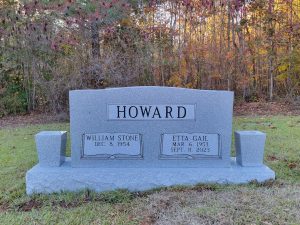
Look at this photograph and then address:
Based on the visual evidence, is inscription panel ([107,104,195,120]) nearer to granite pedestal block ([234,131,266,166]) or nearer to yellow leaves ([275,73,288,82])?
granite pedestal block ([234,131,266,166])

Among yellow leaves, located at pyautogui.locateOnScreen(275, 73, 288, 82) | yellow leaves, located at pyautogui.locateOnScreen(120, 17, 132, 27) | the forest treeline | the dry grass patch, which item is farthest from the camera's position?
yellow leaves, located at pyautogui.locateOnScreen(275, 73, 288, 82)

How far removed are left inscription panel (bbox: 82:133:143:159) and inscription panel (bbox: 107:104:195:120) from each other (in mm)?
194

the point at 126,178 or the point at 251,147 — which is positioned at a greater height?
the point at 251,147

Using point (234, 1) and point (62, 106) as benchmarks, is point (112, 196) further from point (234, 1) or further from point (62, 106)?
point (234, 1)

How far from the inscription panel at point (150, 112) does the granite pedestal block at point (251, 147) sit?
22.0 inches

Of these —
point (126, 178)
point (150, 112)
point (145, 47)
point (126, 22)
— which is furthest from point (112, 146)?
point (126, 22)

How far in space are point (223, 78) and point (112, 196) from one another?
840 cm

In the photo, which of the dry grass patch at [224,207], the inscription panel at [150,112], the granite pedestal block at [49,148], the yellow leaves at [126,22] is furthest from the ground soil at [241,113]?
the dry grass patch at [224,207]

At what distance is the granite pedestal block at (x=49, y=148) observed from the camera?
3.90 meters

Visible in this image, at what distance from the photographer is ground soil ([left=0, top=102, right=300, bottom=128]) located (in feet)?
31.9

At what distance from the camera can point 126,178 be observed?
12.5 feet

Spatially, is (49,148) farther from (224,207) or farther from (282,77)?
(282,77)

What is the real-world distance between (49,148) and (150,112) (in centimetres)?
109

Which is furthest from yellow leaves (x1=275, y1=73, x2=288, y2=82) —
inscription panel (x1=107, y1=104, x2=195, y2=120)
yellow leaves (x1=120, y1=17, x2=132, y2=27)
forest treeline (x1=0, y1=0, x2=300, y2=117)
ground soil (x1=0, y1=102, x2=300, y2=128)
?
inscription panel (x1=107, y1=104, x2=195, y2=120)
